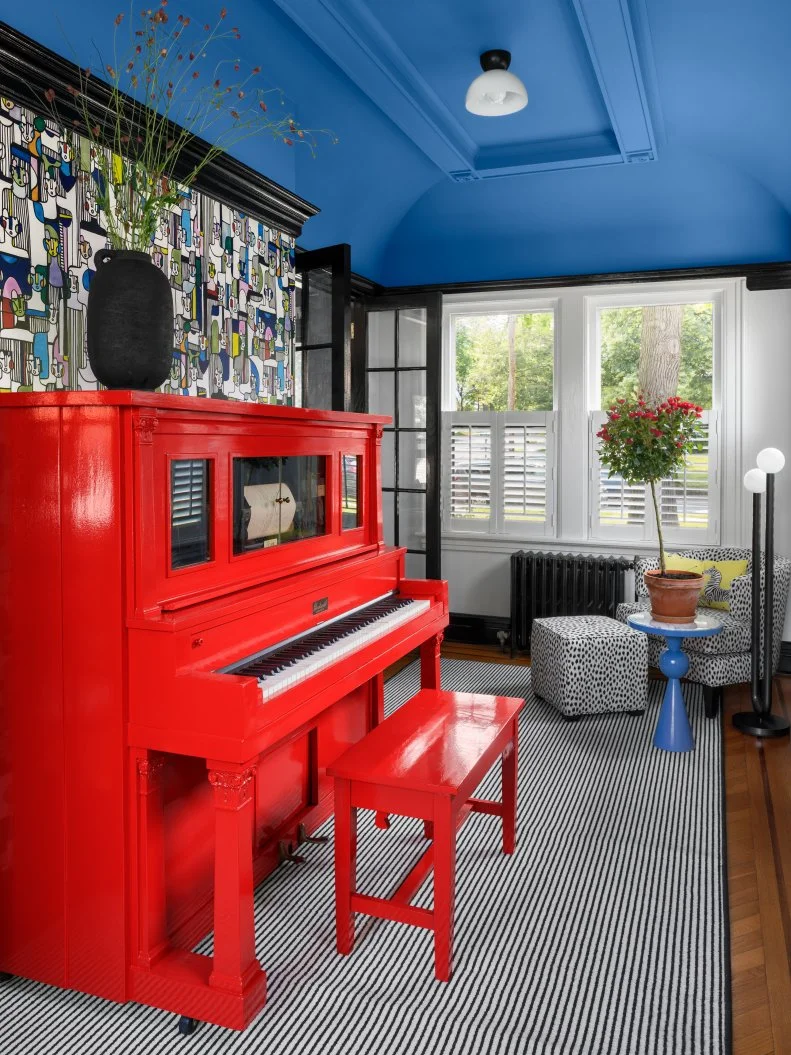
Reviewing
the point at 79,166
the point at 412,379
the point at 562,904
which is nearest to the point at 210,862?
the point at 562,904

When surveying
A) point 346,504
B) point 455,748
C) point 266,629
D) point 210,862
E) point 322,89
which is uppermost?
point 322,89

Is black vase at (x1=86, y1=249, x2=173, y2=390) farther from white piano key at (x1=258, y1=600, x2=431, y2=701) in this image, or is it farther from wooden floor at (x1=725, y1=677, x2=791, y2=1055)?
wooden floor at (x1=725, y1=677, x2=791, y2=1055)

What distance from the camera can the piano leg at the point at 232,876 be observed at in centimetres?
201

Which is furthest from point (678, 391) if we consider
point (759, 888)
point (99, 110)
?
point (99, 110)

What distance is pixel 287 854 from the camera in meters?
2.84

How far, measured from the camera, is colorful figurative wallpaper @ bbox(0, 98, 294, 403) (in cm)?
242

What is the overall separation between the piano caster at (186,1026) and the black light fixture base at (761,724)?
121 inches

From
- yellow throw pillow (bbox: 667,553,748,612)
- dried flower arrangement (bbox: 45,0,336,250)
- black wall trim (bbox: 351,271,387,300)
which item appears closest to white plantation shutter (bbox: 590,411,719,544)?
yellow throw pillow (bbox: 667,553,748,612)

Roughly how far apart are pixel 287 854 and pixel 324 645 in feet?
2.68

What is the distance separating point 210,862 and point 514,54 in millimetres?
3472

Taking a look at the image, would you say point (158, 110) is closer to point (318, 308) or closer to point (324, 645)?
point (318, 308)

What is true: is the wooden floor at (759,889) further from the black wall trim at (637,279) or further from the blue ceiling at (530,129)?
the blue ceiling at (530,129)

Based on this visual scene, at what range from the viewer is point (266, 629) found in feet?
7.78

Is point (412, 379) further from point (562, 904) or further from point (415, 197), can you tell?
point (562, 904)
